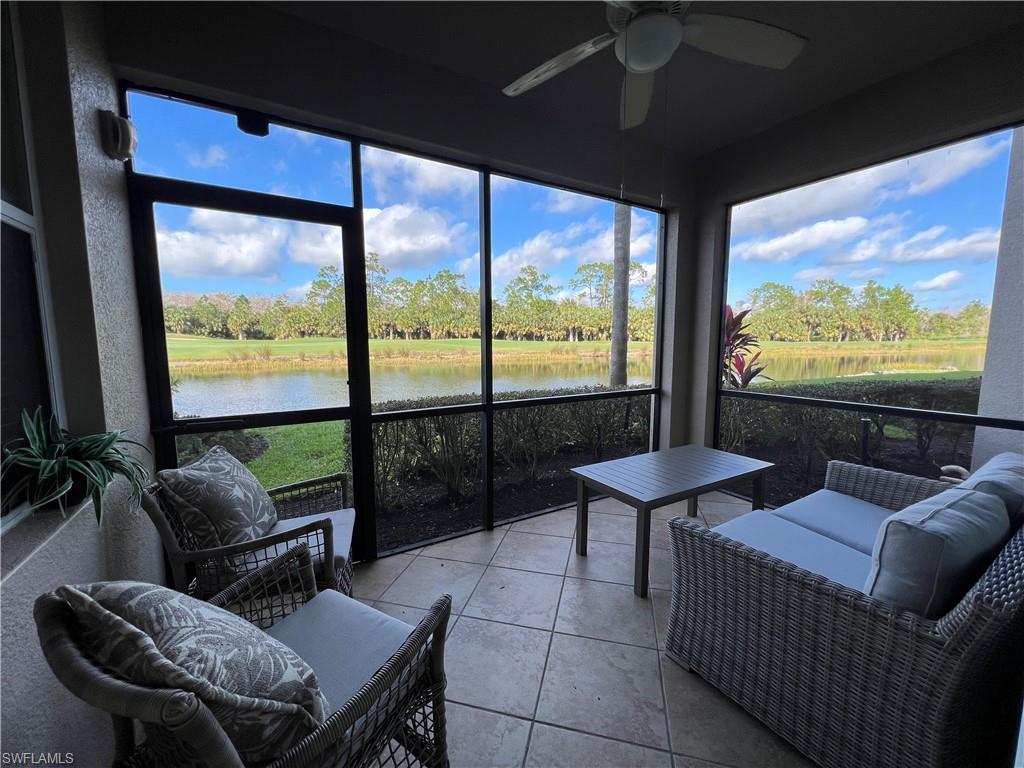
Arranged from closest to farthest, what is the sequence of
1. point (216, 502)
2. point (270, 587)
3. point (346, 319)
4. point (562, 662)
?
point (270, 587)
point (216, 502)
point (562, 662)
point (346, 319)

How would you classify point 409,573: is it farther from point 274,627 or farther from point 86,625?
point 86,625

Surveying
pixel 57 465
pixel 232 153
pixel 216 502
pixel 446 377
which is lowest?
pixel 216 502

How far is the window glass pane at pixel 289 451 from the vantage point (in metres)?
2.04

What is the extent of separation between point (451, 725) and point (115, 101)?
2.89 m

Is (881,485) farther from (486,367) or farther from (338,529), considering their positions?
(338,529)

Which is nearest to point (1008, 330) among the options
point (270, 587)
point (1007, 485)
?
point (1007, 485)

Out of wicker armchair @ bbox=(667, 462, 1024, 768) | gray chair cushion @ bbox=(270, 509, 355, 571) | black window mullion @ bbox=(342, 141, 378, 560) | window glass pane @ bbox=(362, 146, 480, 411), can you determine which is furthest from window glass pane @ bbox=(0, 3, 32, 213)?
wicker armchair @ bbox=(667, 462, 1024, 768)

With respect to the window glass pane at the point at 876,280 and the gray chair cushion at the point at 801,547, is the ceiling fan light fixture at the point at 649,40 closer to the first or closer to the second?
the gray chair cushion at the point at 801,547

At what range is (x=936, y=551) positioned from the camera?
109 centimetres

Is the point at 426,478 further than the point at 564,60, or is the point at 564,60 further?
the point at 426,478

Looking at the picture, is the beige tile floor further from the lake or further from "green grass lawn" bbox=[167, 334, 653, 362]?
"green grass lawn" bbox=[167, 334, 653, 362]

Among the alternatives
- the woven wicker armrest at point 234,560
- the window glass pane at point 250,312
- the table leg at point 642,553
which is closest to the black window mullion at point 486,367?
the window glass pane at point 250,312

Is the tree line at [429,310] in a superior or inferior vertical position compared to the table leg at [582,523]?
superior

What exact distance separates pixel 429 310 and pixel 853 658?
246 cm
